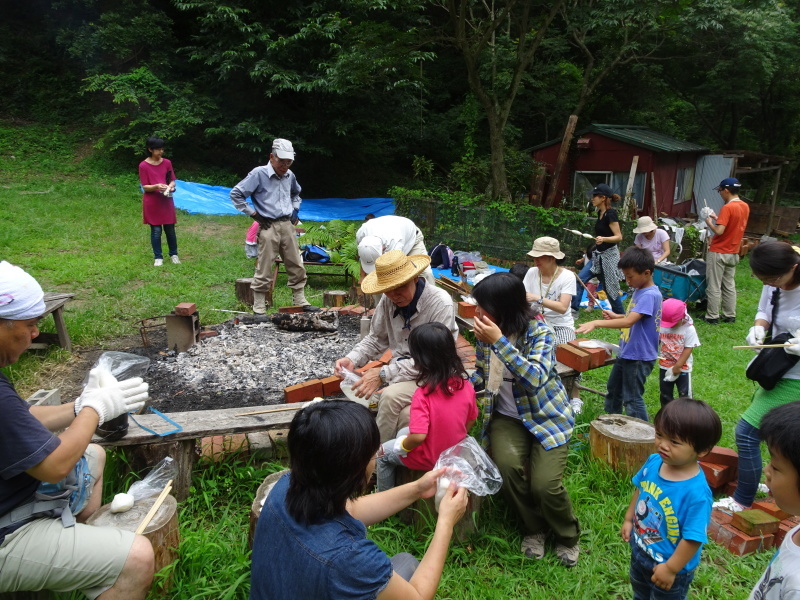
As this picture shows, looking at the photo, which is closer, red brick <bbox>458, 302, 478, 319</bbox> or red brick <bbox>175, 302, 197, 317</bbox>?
red brick <bbox>175, 302, 197, 317</bbox>

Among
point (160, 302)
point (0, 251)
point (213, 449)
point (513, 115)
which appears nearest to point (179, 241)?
point (0, 251)

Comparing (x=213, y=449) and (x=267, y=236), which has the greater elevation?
(x=267, y=236)

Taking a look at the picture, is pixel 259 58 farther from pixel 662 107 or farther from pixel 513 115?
pixel 662 107

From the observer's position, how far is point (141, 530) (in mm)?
2480

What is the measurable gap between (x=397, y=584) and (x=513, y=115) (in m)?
21.7

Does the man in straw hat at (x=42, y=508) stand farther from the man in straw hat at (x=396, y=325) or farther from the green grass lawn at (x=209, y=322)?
the man in straw hat at (x=396, y=325)

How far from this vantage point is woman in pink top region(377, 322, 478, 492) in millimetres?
2814

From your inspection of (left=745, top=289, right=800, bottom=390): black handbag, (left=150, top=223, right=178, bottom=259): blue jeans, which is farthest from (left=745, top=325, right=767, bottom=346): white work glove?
(left=150, top=223, right=178, bottom=259): blue jeans

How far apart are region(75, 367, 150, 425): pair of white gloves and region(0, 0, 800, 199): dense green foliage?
39.0 feet

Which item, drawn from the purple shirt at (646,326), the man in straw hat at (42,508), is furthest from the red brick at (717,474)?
the man in straw hat at (42,508)

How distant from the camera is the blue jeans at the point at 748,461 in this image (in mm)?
3311

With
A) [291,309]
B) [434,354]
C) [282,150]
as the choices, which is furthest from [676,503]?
[282,150]

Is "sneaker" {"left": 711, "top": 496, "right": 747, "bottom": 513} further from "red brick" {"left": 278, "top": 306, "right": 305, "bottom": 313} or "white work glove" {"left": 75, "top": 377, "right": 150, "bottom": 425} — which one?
"red brick" {"left": 278, "top": 306, "right": 305, "bottom": 313}

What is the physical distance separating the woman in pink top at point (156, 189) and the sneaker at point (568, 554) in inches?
288
